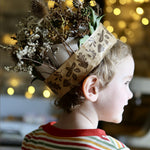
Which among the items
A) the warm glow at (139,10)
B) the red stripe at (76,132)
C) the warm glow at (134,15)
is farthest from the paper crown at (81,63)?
the warm glow at (134,15)

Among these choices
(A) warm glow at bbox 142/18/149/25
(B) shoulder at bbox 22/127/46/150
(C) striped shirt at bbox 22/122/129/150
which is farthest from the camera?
(A) warm glow at bbox 142/18/149/25

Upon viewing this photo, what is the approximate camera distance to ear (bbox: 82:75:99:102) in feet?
3.08

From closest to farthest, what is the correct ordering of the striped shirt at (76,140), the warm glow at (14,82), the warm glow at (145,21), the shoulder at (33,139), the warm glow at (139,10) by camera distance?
1. the striped shirt at (76,140)
2. the shoulder at (33,139)
3. the warm glow at (139,10)
4. the warm glow at (145,21)
5. the warm glow at (14,82)

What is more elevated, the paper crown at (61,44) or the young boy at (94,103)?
the paper crown at (61,44)

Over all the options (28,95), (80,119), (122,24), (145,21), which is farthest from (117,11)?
(80,119)

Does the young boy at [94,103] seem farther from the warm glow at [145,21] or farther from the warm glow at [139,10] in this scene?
the warm glow at [145,21]

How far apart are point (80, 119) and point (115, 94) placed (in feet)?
0.44

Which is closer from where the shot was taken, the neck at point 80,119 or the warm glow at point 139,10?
the neck at point 80,119

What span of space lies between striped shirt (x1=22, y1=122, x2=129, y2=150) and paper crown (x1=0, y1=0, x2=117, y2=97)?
0.12 meters

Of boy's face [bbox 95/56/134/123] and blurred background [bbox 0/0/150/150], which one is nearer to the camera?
boy's face [bbox 95/56/134/123]

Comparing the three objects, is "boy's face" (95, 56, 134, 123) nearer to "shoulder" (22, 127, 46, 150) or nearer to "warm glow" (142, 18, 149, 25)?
"shoulder" (22, 127, 46, 150)

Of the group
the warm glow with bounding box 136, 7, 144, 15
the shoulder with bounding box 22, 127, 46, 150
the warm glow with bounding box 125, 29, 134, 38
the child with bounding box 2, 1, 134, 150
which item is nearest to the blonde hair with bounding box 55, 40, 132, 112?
the child with bounding box 2, 1, 134, 150

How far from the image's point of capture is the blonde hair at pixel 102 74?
3.14ft

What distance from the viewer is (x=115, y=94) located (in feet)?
3.23
